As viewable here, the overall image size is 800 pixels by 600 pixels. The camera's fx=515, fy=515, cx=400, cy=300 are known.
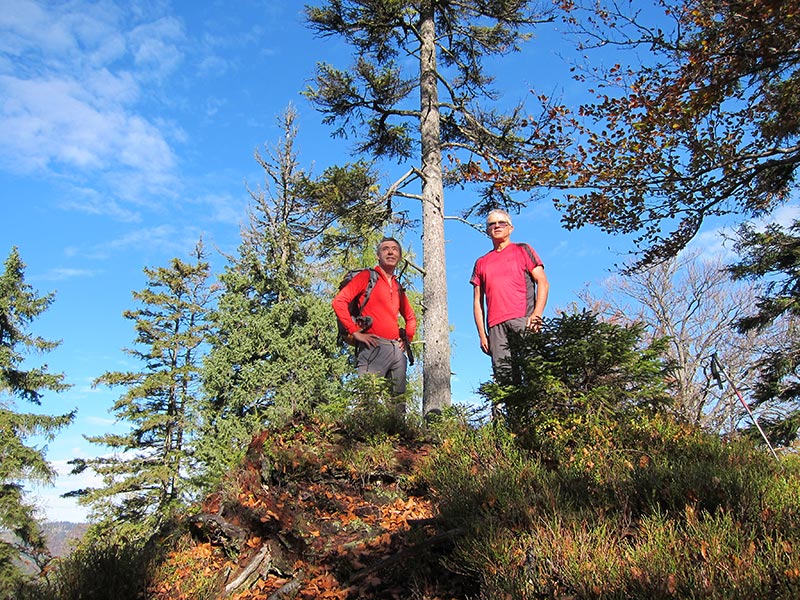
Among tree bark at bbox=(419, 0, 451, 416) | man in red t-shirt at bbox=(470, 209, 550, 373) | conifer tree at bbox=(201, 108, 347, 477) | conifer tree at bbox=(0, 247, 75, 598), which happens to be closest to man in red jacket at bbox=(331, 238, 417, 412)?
man in red t-shirt at bbox=(470, 209, 550, 373)

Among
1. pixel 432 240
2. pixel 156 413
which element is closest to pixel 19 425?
pixel 156 413

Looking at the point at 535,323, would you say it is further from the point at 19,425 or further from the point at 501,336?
the point at 19,425

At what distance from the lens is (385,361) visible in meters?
5.91

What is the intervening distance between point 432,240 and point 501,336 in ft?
16.2

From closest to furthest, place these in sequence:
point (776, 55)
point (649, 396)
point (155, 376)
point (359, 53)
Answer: point (649, 396) → point (776, 55) → point (359, 53) → point (155, 376)

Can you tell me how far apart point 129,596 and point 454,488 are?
2453 millimetres

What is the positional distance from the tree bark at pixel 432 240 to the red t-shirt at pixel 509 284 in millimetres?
3437

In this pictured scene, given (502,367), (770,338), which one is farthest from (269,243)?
(770,338)

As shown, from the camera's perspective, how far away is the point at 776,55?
5.42 m

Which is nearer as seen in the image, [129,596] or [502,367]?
[129,596]

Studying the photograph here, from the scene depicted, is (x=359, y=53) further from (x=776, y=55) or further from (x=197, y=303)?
(x=197, y=303)

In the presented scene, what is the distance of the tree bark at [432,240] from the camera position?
9.11 meters

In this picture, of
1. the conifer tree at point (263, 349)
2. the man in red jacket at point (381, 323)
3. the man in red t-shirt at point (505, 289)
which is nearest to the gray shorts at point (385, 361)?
the man in red jacket at point (381, 323)

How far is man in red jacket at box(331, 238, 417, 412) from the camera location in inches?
231
